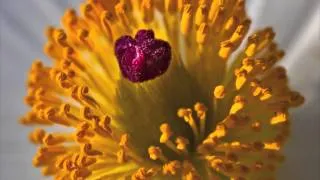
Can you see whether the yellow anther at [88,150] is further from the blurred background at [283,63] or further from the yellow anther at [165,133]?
the blurred background at [283,63]

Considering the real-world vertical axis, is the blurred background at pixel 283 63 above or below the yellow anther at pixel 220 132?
above

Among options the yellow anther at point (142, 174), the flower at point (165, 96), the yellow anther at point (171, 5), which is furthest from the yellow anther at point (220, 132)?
the yellow anther at point (171, 5)

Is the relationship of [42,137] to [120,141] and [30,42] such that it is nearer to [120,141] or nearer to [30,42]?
[120,141]

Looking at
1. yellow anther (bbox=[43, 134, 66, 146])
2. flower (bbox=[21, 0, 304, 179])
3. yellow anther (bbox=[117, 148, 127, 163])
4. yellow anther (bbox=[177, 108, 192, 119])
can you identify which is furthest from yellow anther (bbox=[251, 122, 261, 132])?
yellow anther (bbox=[43, 134, 66, 146])

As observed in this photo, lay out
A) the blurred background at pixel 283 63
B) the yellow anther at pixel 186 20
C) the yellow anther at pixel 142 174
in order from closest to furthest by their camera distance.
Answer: the yellow anther at pixel 142 174
the yellow anther at pixel 186 20
the blurred background at pixel 283 63

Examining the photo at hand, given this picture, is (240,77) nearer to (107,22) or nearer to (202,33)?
(202,33)

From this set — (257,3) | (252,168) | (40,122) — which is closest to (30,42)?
(40,122)
